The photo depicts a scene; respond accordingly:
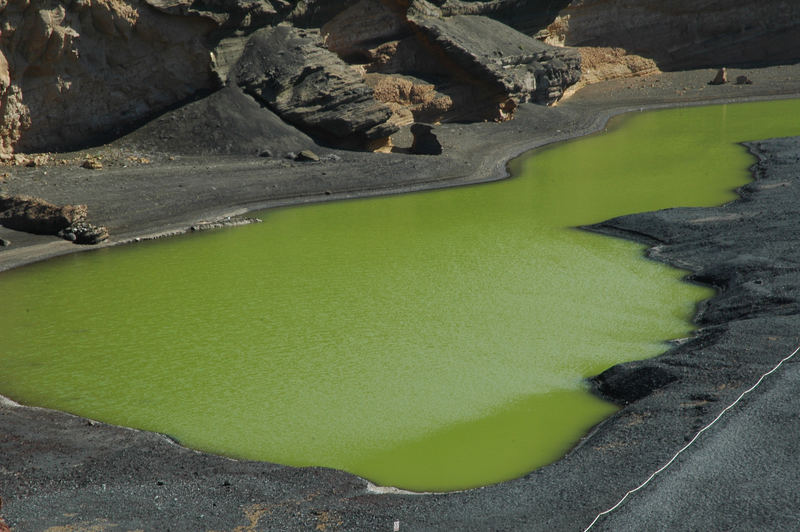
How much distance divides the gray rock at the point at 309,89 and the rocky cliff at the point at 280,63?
34 mm

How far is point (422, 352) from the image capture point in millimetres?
10336

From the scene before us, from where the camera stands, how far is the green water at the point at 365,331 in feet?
27.8

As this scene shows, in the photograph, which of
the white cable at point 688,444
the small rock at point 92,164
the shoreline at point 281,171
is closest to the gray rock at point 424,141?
the shoreline at point 281,171

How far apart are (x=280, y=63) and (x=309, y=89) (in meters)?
1.06

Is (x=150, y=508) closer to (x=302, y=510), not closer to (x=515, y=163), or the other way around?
(x=302, y=510)

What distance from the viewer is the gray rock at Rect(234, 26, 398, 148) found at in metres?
22.5

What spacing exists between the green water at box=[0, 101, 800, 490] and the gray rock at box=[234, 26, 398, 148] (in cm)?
476

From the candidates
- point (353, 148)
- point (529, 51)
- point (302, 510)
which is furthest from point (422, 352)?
point (529, 51)

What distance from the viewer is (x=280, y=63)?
2273 cm

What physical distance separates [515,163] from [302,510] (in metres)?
18.4

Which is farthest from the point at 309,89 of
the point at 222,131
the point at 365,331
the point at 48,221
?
the point at 365,331

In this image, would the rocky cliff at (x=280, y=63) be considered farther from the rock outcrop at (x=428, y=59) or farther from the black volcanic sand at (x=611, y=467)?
the black volcanic sand at (x=611, y=467)

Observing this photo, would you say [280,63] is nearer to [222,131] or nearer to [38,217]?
[222,131]

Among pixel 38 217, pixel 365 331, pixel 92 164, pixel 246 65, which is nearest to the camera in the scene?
pixel 365 331
